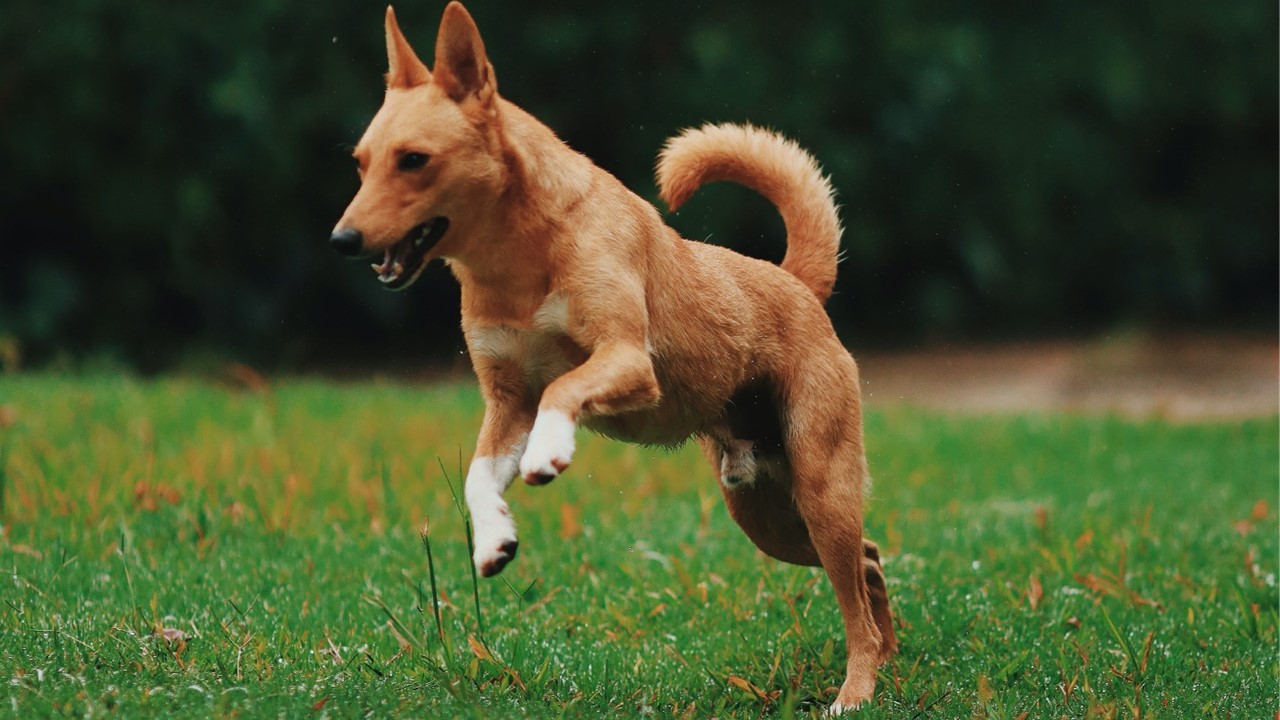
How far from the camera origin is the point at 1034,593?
4.86 meters

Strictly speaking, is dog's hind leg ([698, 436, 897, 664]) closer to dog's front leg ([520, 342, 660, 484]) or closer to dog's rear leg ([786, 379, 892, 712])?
dog's rear leg ([786, 379, 892, 712])

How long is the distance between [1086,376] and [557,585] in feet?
29.3

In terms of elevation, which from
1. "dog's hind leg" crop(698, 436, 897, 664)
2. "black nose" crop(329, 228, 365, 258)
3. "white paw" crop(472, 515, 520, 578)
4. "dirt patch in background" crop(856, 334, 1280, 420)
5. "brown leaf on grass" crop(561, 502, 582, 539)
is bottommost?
"dirt patch in background" crop(856, 334, 1280, 420)

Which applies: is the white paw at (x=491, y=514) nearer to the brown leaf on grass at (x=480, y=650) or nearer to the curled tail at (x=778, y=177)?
the brown leaf on grass at (x=480, y=650)

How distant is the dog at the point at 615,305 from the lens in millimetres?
3084

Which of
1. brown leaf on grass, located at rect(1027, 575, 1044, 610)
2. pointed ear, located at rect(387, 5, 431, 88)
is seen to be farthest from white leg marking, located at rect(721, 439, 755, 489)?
brown leaf on grass, located at rect(1027, 575, 1044, 610)

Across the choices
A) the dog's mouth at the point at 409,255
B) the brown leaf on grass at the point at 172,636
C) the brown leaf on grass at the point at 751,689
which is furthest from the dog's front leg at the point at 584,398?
the brown leaf on grass at the point at 172,636

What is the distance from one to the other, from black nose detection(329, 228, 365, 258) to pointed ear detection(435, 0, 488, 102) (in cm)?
43

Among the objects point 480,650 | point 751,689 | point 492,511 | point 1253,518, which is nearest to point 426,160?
point 492,511

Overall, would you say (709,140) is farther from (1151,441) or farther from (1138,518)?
(1151,441)

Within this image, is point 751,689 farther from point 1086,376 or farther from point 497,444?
point 1086,376

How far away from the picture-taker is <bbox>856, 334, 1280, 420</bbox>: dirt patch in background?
12.2 metres

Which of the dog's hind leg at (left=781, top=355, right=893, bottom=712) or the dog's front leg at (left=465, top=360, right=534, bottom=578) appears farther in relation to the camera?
the dog's hind leg at (left=781, top=355, right=893, bottom=712)

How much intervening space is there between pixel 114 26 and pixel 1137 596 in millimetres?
8576
